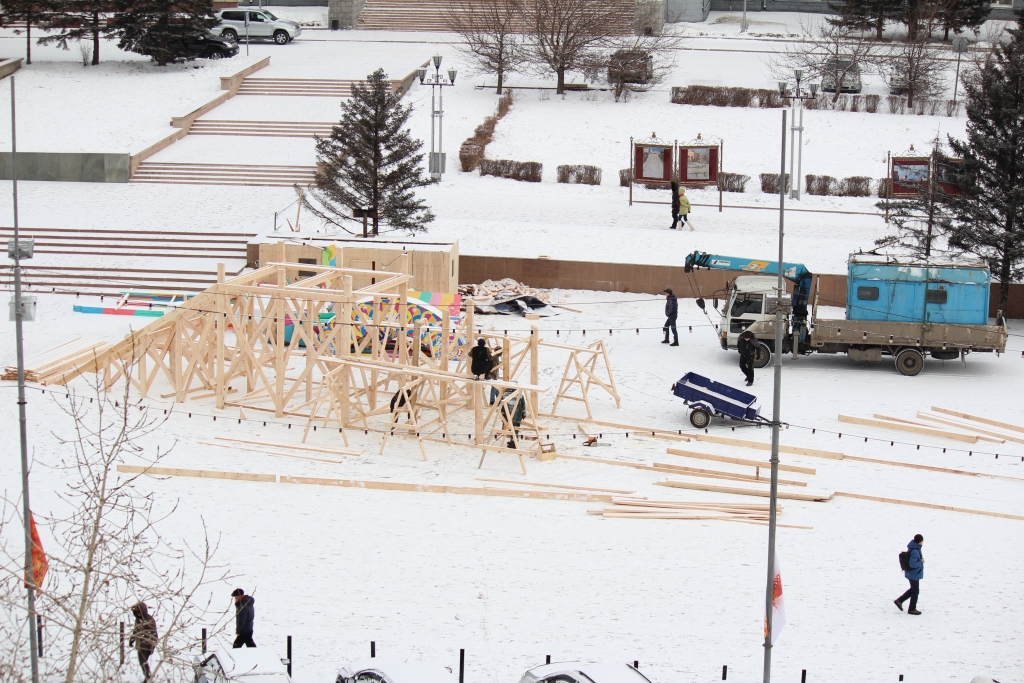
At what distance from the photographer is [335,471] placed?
19.7m

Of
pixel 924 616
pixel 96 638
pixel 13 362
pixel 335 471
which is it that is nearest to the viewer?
pixel 96 638

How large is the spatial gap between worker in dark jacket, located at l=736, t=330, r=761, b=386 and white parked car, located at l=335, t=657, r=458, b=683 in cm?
1245

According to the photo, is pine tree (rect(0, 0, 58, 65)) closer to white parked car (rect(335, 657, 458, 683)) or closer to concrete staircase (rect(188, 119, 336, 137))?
concrete staircase (rect(188, 119, 336, 137))

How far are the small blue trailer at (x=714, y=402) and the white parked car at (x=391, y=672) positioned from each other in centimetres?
999

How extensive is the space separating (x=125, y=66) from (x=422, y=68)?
986cm

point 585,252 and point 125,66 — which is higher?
point 125,66

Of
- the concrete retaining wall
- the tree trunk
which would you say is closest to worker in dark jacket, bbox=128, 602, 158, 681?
the concrete retaining wall

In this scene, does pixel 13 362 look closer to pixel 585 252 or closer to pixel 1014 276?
pixel 585 252

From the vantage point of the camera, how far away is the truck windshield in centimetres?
2636

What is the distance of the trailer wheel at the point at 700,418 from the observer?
22109 millimetres

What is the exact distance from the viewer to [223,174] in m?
36.0

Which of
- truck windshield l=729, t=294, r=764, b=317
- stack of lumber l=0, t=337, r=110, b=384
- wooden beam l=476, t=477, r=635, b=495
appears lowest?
wooden beam l=476, t=477, r=635, b=495

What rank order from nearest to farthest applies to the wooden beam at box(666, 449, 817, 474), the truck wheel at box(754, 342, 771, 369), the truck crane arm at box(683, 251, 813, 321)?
the wooden beam at box(666, 449, 817, 474)
the truck wheel at box(754, 342, 771, 369)
the truck crane arm at box(683, 251, 813, 321)

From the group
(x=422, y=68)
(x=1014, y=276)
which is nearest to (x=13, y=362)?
(x=1014, y=276)
